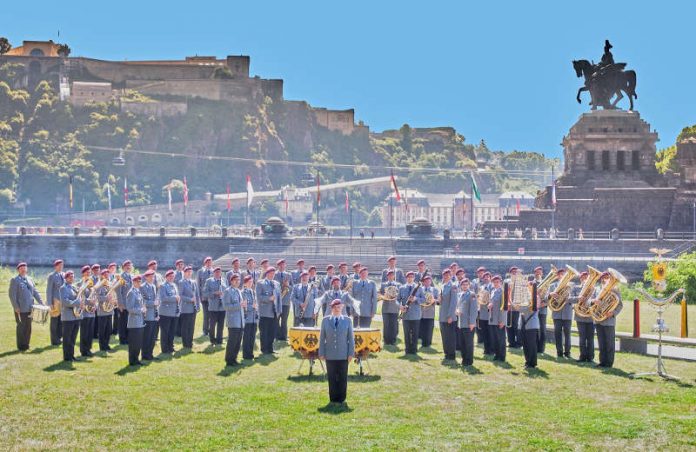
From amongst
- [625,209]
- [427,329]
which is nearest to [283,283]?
[427,329]

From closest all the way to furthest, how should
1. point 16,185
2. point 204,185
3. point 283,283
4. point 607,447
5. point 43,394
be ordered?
point 607,447, point 43,394, point 283,283, point 16,185, point 204,185

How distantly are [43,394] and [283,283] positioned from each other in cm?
833

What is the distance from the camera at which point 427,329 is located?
21.9m

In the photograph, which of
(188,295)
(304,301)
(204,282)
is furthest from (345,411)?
(204,282)

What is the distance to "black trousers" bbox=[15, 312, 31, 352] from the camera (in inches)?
802

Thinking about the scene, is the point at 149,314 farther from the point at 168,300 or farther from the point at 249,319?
the point at 249,319

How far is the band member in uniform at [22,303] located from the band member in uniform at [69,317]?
143 cm

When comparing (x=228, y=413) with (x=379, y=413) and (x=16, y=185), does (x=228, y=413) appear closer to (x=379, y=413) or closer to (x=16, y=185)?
(x=379, y=413)

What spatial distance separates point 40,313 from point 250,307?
433 cm

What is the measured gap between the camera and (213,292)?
22.3 meters

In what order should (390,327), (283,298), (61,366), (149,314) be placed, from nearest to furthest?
1. (61,366)
2. (149,314)
3. (390,327)
4. (283,298)

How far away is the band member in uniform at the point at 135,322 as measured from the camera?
1847 cm

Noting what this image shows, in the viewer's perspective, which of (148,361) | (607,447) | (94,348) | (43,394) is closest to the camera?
(607,447)

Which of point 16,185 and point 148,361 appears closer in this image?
point 148,361
